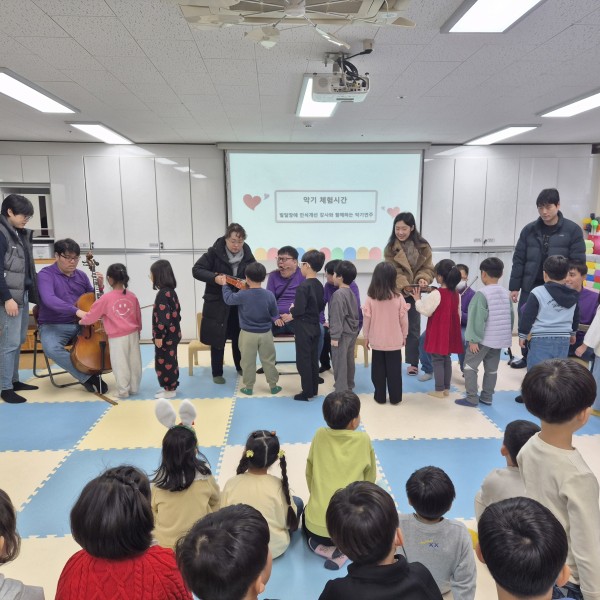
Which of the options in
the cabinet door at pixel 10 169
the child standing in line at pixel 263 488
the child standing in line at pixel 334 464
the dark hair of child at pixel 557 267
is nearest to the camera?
the child standing in line at pixel 263 488

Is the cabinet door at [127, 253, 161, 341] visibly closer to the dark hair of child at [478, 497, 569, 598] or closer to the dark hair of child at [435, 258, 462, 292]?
the dark hair of child at [435, 258, 462, 292]

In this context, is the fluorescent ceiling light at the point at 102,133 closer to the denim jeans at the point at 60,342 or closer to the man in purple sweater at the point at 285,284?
the denim jeans at the point at 60,342

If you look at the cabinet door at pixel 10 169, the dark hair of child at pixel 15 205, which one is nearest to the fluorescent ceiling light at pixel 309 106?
the dark hair of child at pixel 15 205

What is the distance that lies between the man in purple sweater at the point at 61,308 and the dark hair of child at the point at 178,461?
8.50ft

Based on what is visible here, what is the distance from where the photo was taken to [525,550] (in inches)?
36.1

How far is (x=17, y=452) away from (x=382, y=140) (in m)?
5.29

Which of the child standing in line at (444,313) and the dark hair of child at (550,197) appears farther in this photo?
the dark hair of child at (550,197)

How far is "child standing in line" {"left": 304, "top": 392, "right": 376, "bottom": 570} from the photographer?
204 centimetres

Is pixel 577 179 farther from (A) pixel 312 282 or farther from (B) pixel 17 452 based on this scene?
(B) pixel 17 452

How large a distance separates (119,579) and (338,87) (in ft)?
9.60

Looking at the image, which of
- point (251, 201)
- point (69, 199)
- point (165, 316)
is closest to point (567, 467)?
point (165, 316)

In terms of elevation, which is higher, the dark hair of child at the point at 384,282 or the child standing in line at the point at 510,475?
the dark hair of child at the point at 384,282

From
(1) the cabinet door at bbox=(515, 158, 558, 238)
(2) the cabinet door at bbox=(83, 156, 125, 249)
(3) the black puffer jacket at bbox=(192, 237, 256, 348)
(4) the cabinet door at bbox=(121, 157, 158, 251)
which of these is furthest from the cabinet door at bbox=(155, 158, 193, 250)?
(1) the cabinet door at bbox=(515, 158, 558, 238)

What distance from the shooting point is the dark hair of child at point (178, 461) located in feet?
5.98
